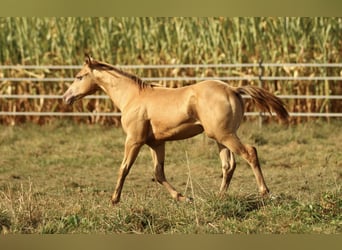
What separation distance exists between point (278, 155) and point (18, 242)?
356 inches

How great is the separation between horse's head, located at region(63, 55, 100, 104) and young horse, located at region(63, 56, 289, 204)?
0.22 m

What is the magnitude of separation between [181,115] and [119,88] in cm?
97

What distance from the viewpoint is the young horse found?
941 cm

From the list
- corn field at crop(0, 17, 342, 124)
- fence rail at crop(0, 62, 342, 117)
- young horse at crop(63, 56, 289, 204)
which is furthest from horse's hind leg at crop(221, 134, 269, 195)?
corn field at crop(0, 17, 342, 124)

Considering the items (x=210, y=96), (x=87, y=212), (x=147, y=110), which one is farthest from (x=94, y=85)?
(x=87, y=212)

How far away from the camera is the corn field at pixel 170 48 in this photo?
16.7m

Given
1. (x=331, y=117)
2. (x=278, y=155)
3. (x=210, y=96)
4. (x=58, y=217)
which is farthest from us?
(x=331, y=117)

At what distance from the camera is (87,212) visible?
8117mm

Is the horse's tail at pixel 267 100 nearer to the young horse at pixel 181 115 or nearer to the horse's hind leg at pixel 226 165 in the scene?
the young horse at pixel 181 115

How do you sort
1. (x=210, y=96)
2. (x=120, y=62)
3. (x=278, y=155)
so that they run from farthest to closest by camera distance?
(x=120, y=62) < (x=278, y=155) < (x=210, y=96)

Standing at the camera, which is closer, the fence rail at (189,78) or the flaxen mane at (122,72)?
the flaxen mane at (122,72)

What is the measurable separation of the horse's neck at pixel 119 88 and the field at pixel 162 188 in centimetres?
107

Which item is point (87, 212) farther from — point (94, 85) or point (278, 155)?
point (278, 155)

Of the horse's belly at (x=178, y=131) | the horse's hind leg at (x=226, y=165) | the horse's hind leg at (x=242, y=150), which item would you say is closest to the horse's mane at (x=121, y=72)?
the horse's belly at (x=178, y=131)
